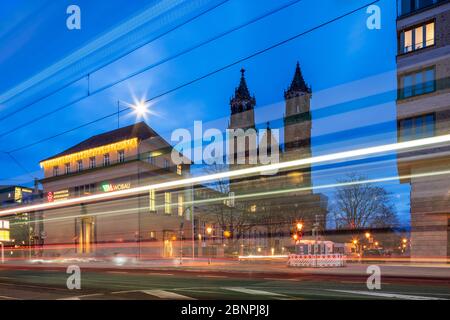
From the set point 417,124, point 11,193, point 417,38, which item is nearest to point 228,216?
point 417,124

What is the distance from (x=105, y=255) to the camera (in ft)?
122

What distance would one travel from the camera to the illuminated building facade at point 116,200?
26.5 m

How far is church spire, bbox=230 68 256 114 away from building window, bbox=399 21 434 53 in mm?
62821

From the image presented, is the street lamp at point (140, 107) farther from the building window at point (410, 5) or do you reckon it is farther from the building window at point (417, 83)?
the building window at point (410, 5)

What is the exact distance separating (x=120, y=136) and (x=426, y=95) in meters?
32.6

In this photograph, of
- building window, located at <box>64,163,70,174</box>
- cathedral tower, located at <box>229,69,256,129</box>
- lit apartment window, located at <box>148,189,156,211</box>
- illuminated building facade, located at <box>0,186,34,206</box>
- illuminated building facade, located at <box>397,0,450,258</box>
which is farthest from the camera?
cathedral tower, located at <box>229,69,256,129</box>

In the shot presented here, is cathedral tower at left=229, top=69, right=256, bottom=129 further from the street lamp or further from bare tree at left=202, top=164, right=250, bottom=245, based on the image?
the street lamp

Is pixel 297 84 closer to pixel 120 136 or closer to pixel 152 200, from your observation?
pixel 120 136

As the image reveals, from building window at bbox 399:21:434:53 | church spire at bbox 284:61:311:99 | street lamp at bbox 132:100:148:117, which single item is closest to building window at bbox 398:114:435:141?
building window at bbox 399:21:434:53

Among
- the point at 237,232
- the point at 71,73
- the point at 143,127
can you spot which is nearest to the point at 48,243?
the point at 143,127

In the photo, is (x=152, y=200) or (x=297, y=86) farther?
(x=297, y=86)

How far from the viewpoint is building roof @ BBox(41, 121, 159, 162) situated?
4425 cm

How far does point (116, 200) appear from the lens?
86.1ft

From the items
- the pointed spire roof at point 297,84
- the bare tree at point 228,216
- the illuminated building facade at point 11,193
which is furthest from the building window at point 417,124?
the pointed spire roof at point 297,84
